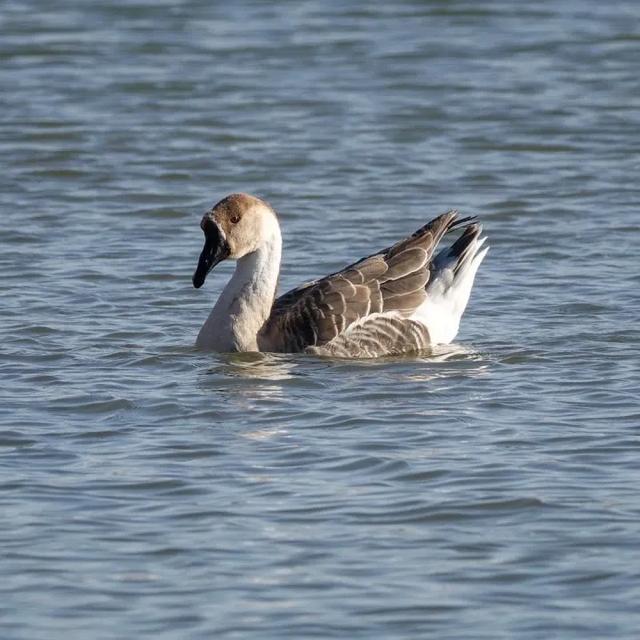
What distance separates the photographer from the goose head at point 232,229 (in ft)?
41.0

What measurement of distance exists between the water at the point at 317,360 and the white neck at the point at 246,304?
0.22m

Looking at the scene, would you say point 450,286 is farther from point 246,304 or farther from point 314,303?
point 246,304

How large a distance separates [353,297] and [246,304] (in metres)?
0.77

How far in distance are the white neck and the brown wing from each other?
109 mm

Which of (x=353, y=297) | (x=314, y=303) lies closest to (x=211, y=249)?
(x=314, y=303)

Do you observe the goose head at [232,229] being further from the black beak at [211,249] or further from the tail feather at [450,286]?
the tail feather at [450,286]

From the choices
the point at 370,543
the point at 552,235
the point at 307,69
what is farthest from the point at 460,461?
the point at 307,69

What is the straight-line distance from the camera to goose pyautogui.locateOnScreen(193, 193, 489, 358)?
12.4 metres

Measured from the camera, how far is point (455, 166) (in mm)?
19000

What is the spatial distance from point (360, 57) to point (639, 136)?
528 centimetres

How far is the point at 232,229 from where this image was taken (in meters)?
12.5

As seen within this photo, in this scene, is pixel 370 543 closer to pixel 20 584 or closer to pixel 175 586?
pixel 175 586

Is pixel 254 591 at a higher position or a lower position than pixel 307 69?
lower

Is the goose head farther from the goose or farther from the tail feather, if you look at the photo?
the tail feather
